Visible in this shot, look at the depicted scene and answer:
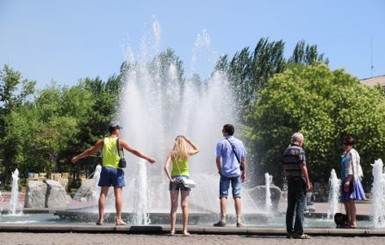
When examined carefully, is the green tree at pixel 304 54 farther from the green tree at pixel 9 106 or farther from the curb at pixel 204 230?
the curb at pixel 204 230

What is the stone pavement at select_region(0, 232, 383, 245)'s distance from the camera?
29.1ft

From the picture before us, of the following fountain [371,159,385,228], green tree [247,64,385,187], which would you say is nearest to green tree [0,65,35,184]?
green tree [247,64,385,187]

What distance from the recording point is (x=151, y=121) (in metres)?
25.9

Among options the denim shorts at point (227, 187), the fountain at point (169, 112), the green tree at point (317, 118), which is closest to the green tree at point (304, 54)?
the green tree at point (317, 118)

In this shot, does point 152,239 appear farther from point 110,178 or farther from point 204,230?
point 110,178

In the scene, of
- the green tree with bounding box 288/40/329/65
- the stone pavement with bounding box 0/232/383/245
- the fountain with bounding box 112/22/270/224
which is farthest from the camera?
the green tree with bounding box 288/40/329/65

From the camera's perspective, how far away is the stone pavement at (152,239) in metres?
8.88

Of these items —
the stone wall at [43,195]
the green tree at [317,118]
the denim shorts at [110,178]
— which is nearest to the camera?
the denim shorts at [110,178]

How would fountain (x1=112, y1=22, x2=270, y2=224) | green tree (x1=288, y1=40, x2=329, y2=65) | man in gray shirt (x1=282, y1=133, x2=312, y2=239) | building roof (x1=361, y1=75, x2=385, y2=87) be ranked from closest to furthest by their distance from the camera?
man in gray shirt (x1=282, y1=133, x2=312, y2=239)
fountain (x1=112, y1=22, x2=270, y2=224)
green tree (x1=288, y1=40, x2=329, y2=65)
building roof (x1=361, y1=75, x2=385, y2=87)

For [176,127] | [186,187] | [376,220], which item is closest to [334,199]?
[176,127]

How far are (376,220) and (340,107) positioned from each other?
35.3 metres

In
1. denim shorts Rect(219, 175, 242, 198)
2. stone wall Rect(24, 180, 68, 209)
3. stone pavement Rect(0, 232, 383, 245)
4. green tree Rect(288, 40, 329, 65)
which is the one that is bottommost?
stone pavement Rect(0, 232, 383, 245)

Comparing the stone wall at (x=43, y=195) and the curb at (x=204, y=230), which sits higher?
the stone wall at (x=43, y=195)

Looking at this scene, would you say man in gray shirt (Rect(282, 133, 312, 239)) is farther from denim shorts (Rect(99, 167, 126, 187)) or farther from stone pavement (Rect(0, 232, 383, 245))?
denim shorts (Rect(99, 167, 126, 187))
